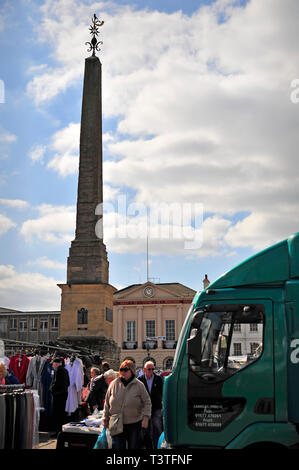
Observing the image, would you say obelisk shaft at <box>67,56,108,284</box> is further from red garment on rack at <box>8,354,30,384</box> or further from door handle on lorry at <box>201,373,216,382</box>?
door handle on lorry at <box>201,373,216,382</box>

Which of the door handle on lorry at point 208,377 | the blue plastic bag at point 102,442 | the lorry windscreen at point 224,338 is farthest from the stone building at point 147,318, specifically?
the door handle on lorry at point 208,377

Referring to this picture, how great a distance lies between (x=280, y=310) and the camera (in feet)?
20.0

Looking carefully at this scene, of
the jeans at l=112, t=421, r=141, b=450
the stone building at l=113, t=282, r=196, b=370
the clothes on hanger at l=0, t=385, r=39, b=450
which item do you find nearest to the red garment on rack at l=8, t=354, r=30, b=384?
the clothes on hanger at l=0, t=385, r=39, b=450

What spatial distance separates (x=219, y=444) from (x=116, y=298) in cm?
5827

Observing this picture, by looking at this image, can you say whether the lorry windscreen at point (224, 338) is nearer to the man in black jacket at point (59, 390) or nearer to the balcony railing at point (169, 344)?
the man in black jacket at point (59, 390)

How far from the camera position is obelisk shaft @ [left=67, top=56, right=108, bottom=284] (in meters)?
28.0

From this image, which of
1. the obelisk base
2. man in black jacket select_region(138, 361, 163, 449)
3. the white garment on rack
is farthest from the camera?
the obelisk base

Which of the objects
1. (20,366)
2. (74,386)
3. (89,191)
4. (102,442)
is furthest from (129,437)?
(89,191)

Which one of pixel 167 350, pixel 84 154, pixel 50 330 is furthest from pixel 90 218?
pixel 50 330

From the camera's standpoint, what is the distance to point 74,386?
1298cm

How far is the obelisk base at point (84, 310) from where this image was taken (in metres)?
27.2

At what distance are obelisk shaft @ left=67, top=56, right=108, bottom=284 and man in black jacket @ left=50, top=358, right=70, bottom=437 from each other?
15191 mm

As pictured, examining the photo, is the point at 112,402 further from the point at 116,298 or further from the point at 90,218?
the point at 116,298

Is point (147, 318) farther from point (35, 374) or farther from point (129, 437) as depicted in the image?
point (129, 437)
